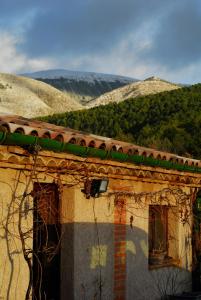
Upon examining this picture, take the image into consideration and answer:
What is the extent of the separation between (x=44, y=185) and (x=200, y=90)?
87.2 ft

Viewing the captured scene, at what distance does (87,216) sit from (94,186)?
456mm

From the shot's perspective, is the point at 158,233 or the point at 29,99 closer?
the point at 158,233

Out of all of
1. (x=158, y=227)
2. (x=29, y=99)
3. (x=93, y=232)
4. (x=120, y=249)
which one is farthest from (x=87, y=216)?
(x=29, y=99)

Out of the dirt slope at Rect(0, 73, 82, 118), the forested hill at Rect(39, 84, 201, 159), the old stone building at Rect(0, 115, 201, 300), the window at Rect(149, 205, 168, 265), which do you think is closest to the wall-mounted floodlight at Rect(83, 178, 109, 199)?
the old stone building at Rect(0, 115, 201, 300)

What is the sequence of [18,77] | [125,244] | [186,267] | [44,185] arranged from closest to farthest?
[44,185], [125,244], [186,267], [18,77]

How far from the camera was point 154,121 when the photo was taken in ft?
88.0

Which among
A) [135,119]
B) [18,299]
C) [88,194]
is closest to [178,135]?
[135,119]

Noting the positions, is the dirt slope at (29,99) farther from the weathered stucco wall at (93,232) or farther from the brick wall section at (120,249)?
the brick wall section at (120,249)

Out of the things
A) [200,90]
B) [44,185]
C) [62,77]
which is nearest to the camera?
[44,185]

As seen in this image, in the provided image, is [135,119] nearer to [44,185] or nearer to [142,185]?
[142,185]

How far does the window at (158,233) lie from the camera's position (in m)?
10.1

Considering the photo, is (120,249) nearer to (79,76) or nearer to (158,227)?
(158,227)

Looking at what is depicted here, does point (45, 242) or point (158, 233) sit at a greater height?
point (158, 233)

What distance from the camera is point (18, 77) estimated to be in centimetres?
8431
